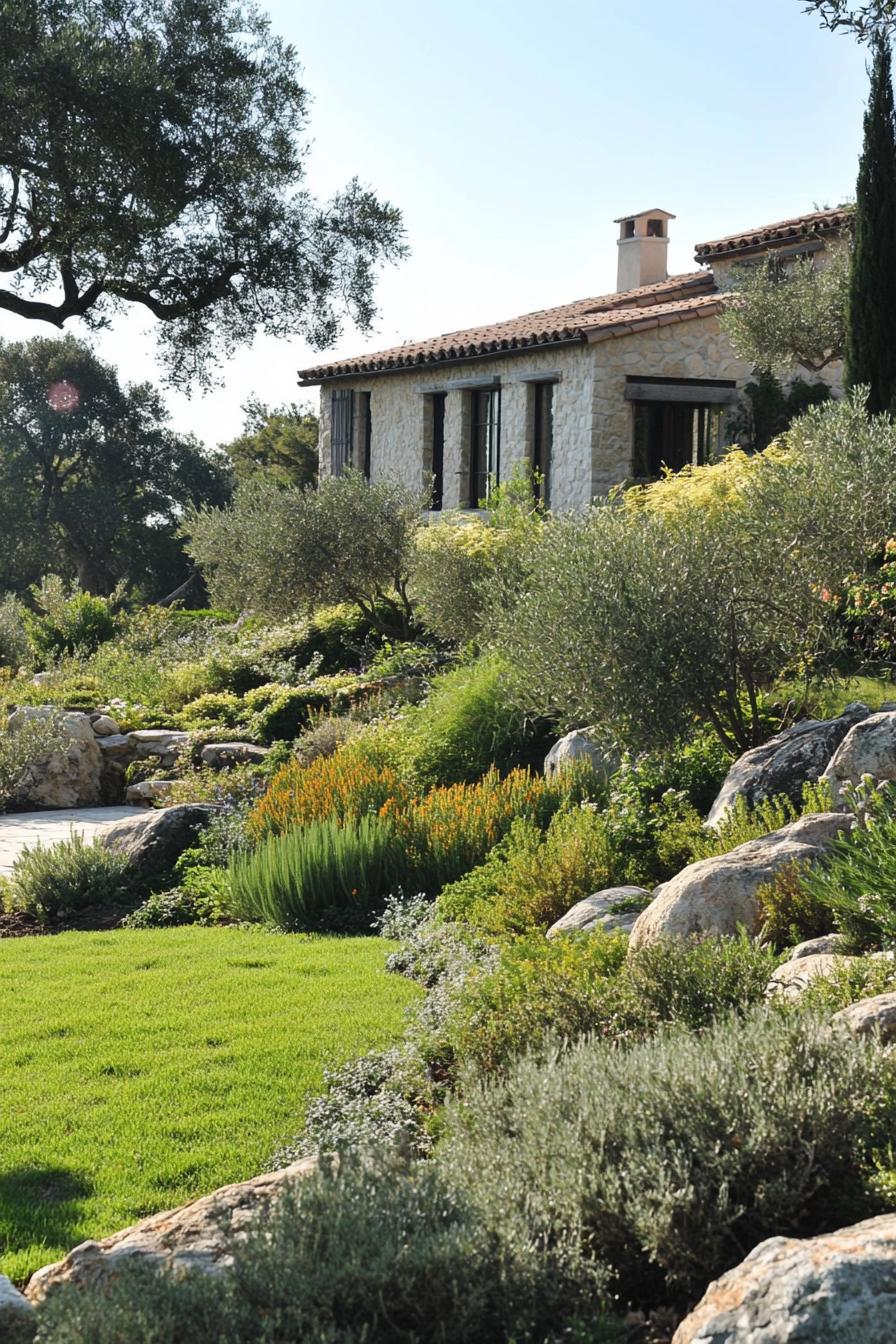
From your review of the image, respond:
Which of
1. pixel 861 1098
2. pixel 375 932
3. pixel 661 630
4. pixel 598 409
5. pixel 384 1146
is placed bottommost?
pixel 375 932

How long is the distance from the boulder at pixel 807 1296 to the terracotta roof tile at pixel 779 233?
16761 mm

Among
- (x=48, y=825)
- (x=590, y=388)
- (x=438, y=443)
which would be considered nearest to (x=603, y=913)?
(x=48, y=825)

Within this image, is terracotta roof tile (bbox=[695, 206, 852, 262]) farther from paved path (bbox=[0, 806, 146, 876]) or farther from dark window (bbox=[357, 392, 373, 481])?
paved path (bbox=[0, 806, 146, 876])

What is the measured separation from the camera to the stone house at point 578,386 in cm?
1936

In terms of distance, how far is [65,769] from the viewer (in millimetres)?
13969

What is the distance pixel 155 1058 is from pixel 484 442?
18.1 metres

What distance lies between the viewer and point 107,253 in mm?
12328

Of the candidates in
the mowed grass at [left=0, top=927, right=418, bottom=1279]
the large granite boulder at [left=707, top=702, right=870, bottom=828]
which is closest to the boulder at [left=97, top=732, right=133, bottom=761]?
the mowed grass at [left=0, top=927, right=418, bottom=1279]

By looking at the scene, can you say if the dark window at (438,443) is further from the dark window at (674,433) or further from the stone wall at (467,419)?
the dark window at (674,433)

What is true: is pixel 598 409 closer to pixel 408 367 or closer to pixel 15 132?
pixel 408 367

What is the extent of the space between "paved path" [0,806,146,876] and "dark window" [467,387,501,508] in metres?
10.5

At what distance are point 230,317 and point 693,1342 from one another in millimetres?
12962

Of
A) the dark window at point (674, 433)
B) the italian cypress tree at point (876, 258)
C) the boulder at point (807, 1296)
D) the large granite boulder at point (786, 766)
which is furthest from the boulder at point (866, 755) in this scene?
the dark window at point (674, 433)

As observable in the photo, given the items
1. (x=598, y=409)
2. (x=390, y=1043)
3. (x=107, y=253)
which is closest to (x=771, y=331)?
(x=598, y=409)
